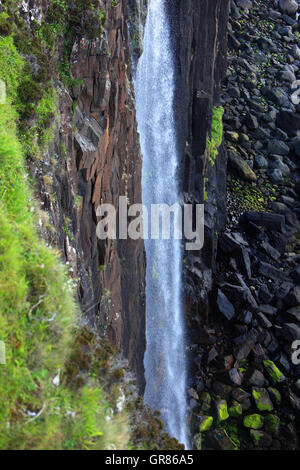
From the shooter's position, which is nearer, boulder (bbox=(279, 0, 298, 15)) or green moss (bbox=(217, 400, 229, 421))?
green moss (bbox=(217, 400, 229, 421))

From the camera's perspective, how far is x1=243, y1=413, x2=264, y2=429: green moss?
1778 cm

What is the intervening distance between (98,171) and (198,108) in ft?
38.8

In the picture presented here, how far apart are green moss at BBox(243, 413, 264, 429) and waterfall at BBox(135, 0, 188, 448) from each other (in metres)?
3.12

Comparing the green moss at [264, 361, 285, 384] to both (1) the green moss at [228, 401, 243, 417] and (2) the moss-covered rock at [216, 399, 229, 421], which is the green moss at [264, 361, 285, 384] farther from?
(2) the moss-covered rock at [216, 399, 229, 421]

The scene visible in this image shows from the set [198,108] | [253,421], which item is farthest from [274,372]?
[198,108]

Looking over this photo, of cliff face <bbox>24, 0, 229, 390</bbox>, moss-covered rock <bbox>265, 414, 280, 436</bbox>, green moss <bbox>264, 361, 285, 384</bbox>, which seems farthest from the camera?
green moss <bbox>264, 361, 285, 384</bbox>

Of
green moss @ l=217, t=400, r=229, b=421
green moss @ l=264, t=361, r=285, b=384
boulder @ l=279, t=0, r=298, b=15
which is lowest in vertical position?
green moss @ l=217, t=400, r=229, b=421

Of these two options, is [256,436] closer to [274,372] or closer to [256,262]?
[274,372]

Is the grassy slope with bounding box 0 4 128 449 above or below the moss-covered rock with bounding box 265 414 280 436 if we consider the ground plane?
above

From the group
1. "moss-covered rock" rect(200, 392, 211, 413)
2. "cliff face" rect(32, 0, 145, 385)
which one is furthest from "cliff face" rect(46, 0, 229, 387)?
"moss-covered rock" rect(200, 392, 211, 413)

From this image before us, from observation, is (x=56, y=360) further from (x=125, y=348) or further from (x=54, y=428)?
(x=125, y=348)

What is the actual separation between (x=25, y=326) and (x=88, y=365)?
3.54 ft

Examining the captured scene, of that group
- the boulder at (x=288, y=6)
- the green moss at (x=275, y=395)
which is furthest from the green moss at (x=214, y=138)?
the boulder at (x=288, y=6)

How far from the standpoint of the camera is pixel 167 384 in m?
18.7
